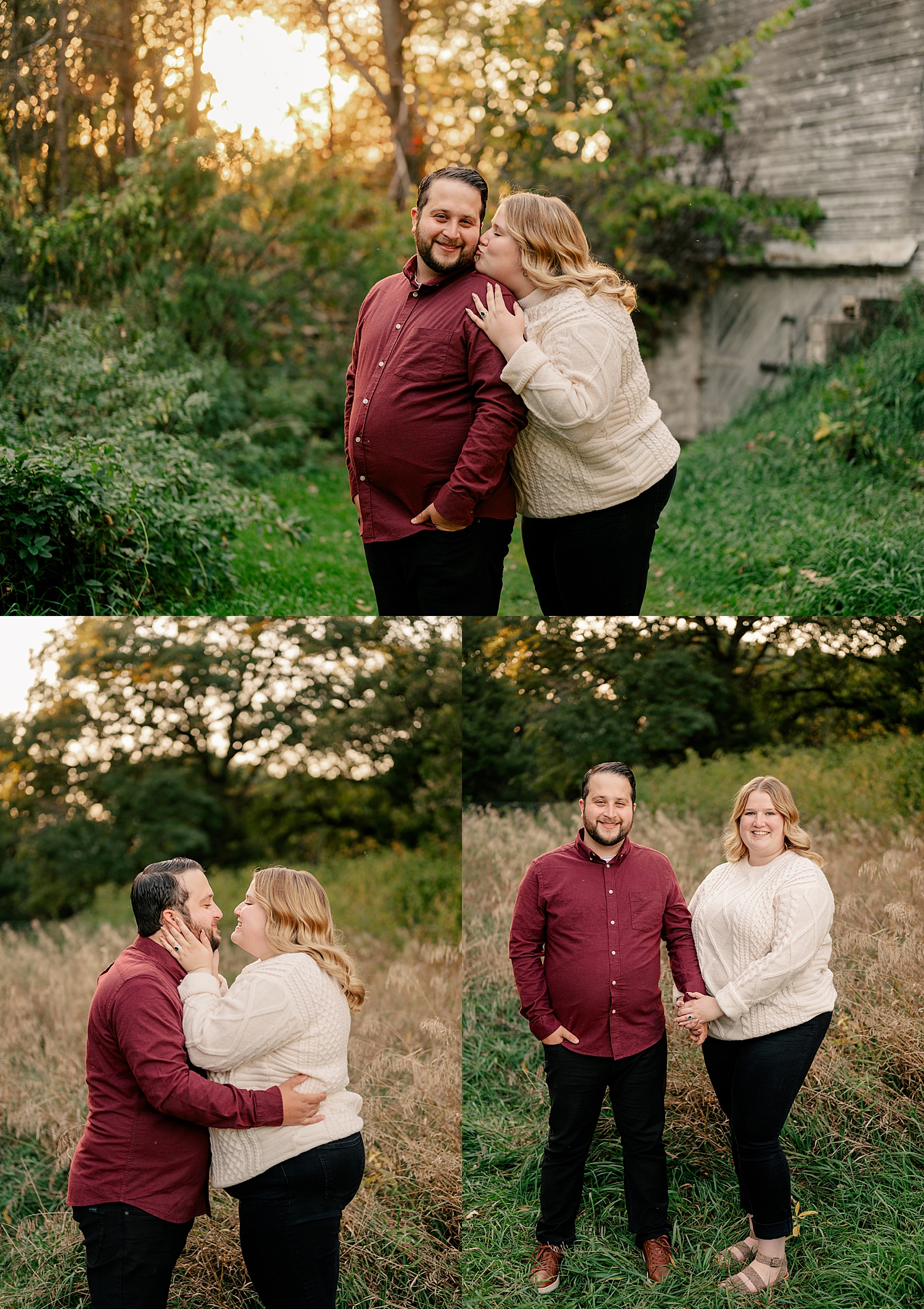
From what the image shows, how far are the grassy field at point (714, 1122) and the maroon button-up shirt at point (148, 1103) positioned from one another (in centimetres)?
132

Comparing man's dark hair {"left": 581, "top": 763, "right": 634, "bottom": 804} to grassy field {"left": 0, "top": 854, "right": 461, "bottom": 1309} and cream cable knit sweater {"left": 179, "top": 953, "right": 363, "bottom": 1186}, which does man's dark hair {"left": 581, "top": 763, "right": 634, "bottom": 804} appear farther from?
grassy field {"left": 0, "top": 854, "right": 461, "bottom": 1309}

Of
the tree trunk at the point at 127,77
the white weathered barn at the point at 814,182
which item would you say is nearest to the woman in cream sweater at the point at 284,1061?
the white weathered barn at the point at 814,182

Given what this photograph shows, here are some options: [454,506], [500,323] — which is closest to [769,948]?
[454,506]

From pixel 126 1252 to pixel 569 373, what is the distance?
2.82 meters

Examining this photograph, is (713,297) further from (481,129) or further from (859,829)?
(859,829)

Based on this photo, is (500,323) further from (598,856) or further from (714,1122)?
(714,1122)

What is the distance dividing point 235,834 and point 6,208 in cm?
682

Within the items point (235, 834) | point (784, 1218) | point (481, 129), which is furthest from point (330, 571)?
point (481, 129)

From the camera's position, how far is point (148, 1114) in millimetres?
2895

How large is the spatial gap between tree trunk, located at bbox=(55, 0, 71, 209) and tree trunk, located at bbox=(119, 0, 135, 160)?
0.57 metres

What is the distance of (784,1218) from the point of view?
3.57 meters

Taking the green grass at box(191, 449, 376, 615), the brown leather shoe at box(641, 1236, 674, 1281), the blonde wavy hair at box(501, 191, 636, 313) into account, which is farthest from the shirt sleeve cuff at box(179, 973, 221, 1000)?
the green grass at box(191, 449, 376, 615)

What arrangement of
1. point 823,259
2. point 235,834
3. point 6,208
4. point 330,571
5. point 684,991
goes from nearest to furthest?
point 684,991
point 235,834
point 330,571
point 6,208
point 823,259

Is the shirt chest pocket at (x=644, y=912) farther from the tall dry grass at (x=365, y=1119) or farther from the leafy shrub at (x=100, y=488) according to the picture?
the leafy shrub at (x=100, y=488)
